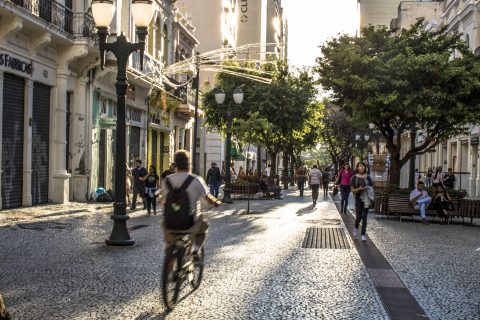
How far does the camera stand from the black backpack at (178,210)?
22.1ft

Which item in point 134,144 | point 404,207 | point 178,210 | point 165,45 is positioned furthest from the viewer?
point 165,45

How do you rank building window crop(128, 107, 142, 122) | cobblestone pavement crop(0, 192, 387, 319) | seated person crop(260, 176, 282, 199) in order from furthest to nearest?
seated person crop(260, 176, 282, 199) → building window crop(128, 107, 142, 122) → cobblestone pavement crop(0, 192, 387, 319)

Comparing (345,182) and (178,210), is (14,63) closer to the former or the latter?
(345,182)

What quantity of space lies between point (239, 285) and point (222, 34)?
1809 inches

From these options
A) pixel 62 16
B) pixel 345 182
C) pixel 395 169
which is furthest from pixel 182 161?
pixel 395 169

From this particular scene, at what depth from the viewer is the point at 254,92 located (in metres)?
36.8

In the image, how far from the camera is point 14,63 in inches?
698

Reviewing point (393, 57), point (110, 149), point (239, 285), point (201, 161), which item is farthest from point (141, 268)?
point (201, 161)

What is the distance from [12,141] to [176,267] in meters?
12.9

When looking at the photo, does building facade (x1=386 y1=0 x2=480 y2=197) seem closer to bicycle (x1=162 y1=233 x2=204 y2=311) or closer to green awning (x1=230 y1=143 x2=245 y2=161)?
green awning (x1=230 y1=143 x2=245 y2=161)

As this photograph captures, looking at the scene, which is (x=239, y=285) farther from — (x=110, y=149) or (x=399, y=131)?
(x=110, y=149)

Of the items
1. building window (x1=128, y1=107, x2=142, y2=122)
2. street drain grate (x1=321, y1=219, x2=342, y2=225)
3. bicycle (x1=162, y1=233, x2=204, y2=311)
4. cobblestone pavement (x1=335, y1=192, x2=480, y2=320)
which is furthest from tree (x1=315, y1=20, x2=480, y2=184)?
bicycle (x1=162, y1=233, x2=204, y2=311)

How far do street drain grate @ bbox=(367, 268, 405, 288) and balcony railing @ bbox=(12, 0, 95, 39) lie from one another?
12.5m

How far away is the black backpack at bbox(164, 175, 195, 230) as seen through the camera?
22.1 ft
